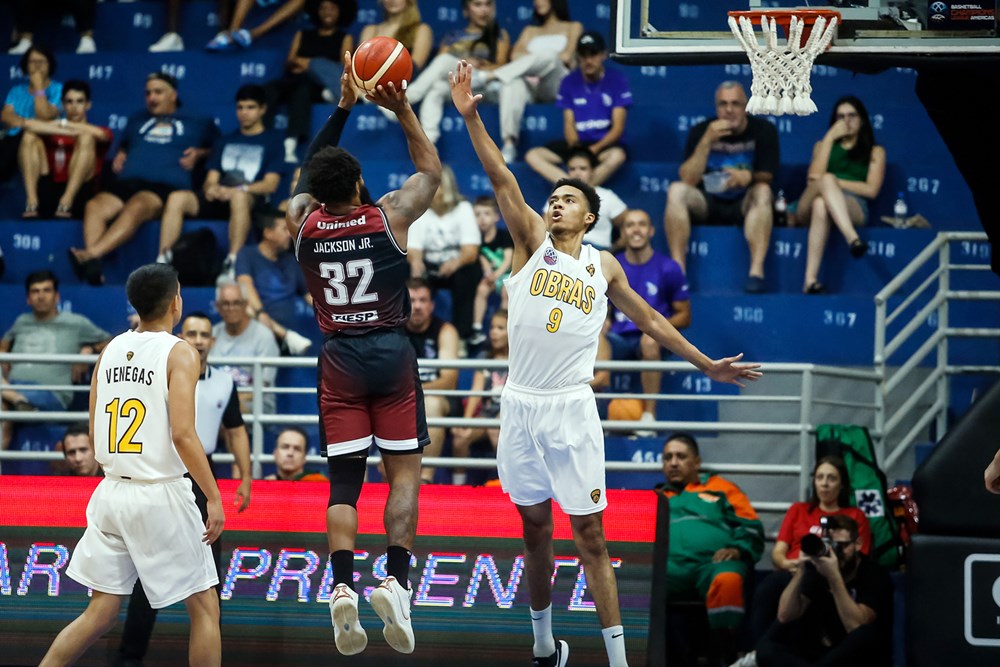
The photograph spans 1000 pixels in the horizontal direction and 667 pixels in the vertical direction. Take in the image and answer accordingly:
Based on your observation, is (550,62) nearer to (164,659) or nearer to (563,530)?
(563,530)

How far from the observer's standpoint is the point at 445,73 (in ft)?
42.1

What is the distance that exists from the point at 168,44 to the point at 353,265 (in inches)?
339

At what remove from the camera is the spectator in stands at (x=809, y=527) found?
903cm

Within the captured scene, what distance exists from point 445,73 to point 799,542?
5769 millimetres

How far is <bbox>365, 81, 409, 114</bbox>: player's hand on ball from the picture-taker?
6.57 meters

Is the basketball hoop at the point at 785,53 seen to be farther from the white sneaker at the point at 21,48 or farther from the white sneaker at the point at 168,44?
the white sneaker at the point at 21,48

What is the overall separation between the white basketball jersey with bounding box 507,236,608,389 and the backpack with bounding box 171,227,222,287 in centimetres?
567

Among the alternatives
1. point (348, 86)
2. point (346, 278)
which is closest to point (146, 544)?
point (346, 278)

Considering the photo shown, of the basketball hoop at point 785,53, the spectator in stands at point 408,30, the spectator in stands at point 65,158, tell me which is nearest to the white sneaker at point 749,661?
the basketball hoop at point 785,53

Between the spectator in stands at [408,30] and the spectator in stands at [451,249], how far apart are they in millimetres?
1962

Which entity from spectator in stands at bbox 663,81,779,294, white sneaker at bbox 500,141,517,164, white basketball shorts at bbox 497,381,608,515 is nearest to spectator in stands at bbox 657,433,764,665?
white basketball shorts at bbox 497,381,608,515

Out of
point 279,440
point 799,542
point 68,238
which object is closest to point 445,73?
point 68,238

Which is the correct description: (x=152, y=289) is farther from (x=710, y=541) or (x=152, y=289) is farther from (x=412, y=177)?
(x=710, y=541)

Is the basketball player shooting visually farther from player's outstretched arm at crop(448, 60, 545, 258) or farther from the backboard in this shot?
the backboard
